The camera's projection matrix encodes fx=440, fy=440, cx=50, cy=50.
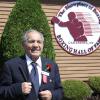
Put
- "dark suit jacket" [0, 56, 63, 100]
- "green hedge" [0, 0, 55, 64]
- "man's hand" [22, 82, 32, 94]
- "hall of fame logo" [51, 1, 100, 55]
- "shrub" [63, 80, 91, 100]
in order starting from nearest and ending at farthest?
1. "man's hand" [22, 82, 32, 94]
2. "dark suit jacket" [0, 56, 63, 100]
3. "green hedge" [0, 0, 55, 64]
4. "shrub" [63, 80, 91, 100]
5. "hall of fame logo" [51, 1, 100, 55]

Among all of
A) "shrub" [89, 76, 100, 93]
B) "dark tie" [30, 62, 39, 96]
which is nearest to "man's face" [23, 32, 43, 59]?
"dark tie" [30, 62, 39, 96]

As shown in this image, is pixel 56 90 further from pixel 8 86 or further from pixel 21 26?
pixel 21 26

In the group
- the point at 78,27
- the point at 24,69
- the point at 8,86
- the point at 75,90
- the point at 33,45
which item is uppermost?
the point at 78,27

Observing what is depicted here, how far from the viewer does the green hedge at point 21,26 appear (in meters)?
9.78

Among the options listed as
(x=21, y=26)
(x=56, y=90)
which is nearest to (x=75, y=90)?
(x=21, y=26)

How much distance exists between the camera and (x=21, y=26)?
9.88 m

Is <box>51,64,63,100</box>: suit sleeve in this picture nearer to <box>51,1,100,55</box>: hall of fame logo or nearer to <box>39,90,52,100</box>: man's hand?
<box>39,90,52,100</box>: man's hand

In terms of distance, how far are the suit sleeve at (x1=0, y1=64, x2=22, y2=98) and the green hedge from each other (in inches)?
211

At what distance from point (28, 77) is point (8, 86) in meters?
0.21

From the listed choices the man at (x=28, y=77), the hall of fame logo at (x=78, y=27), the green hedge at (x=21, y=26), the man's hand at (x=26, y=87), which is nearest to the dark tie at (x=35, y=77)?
the man at (x=28, y=77)

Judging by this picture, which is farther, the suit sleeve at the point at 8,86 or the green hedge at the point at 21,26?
the green hedge at the point at 21,26

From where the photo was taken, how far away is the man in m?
4.23

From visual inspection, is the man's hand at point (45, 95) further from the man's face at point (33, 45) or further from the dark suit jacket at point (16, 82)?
the man's face at point (33, 45)

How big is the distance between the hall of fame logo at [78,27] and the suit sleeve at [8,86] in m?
7.52
